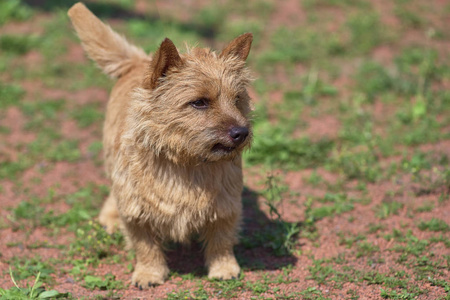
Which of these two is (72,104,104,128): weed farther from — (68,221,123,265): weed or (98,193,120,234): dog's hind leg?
(68,221,123,265): weed

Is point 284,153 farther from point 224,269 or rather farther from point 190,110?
point 190,110

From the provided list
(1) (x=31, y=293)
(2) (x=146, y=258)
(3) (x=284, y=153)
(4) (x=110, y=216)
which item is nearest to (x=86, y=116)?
(4) (x=110, y=216)

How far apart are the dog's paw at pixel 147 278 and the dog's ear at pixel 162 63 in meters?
1.59

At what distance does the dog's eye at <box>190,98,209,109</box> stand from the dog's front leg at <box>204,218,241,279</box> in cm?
108

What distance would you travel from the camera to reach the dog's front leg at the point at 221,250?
4.58 meters

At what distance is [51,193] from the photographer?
6012mm

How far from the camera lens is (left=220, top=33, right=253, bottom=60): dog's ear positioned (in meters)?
4.14

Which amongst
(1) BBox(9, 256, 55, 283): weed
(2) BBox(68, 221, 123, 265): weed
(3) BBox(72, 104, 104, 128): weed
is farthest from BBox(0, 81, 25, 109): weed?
(1) BBox(9, 256, 55, 283): weed

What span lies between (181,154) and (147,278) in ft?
3.98

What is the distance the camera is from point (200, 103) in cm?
397

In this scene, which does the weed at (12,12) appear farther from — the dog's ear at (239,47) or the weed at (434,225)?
the weed at (434,225)

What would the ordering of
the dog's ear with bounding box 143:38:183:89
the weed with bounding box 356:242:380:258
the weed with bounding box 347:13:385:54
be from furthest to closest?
the weed with bounding box 347:13:385:54
the weed with bounding box 356:242:380:258
the dog's ear with bounding box 143:38:183:89

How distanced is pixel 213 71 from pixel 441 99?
14.9ft

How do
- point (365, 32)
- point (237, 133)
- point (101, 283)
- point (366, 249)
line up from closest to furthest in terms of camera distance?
point (237, 133) → point (101, 283) → point (366, 249) → point (365, 32)
